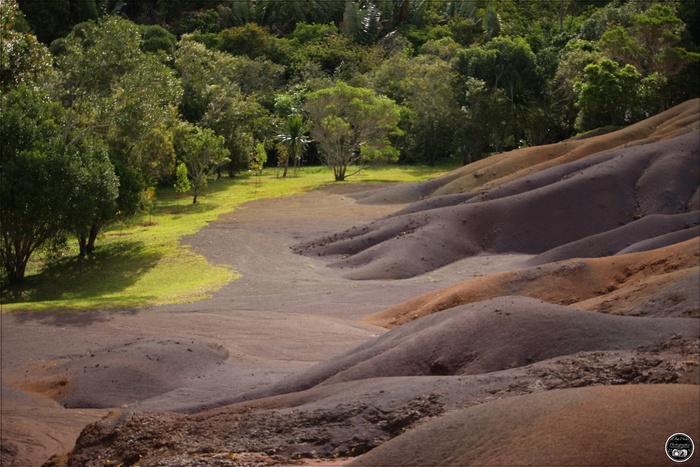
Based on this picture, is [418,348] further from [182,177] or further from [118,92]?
[182,177]

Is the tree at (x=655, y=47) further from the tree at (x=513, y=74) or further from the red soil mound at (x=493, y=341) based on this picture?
the red soil mound at (x=493, y=341)

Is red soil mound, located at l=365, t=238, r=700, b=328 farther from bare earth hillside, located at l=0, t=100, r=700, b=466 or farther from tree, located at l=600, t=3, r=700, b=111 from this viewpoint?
tree, located at l=600, t=3, r=700, b=111

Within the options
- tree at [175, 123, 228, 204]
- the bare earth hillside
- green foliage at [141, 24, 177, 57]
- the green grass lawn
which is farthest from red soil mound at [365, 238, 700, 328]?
green foliage at [141, 24, 177, 57]

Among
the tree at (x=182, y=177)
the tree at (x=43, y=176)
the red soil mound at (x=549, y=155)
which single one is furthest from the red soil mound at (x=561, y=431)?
the tree at (x=182, y=177)

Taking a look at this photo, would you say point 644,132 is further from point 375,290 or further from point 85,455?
point 85,455

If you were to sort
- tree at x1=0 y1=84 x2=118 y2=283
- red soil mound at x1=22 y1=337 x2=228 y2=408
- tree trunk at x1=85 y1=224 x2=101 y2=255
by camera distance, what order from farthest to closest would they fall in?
tree trunk at x1=85 y1=224 x2=101 y2=255, tree at x1=0 y1=84 x2=118 y2=283, red soil mound at x1=22 y1=337 x2=228 y2=408

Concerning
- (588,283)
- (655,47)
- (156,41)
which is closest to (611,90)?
(655,47)
